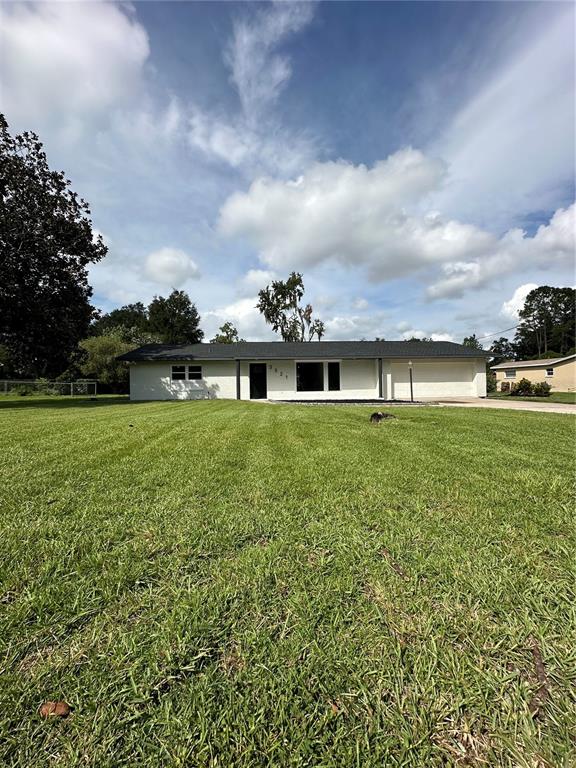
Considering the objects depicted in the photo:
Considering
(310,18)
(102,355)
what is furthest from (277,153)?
(102,355)

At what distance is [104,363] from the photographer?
29.0m

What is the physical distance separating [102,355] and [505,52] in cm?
3043

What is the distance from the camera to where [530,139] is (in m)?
11.2

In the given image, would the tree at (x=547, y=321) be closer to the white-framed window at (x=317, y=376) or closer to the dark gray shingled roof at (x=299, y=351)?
the dark gray shingled roof at (x=299, y=351)

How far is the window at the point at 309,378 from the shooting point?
803 inches

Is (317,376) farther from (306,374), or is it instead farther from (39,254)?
(39,254)

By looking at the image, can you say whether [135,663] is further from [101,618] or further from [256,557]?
[256,557]

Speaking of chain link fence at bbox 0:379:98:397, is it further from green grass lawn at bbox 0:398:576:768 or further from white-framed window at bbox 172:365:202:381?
green grass lawn at bbox 0:398:576:768

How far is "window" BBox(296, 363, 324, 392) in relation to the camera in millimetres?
20406

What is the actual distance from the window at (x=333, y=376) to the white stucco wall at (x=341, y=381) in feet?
0.81

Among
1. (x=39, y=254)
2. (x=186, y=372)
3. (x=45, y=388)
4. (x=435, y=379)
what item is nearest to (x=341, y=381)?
(x=435, y=379)

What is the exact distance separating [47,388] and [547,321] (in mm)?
80416

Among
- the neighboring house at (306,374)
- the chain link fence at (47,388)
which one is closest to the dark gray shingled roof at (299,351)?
the neighboring house at (306,374)

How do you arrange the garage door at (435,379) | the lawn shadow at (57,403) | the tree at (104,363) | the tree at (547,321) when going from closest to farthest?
the lawn shadow at (57,403) < the garage door at (435,379) < the tree at (104,363) < the tree at (547,321)
